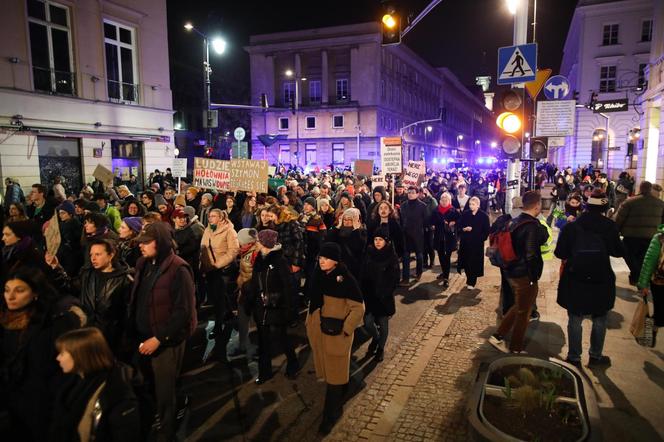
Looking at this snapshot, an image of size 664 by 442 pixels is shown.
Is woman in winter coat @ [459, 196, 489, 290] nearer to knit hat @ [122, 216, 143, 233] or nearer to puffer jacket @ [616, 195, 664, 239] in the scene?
puffer jacket @ [616, 195, 664, 239]

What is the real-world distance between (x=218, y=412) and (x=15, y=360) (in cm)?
204

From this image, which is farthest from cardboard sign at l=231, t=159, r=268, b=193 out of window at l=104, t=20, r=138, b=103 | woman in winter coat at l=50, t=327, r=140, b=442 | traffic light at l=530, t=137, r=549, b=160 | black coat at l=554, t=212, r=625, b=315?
window at l=104, t=20, r=138, b=103

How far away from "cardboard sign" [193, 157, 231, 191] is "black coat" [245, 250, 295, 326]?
5.94 metres

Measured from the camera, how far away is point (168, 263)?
424 centimetres

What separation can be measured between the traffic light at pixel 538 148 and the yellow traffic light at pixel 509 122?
0.77 metres

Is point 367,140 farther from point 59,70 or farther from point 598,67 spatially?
point 59,70

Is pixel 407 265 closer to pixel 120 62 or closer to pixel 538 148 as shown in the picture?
pixel 538 148

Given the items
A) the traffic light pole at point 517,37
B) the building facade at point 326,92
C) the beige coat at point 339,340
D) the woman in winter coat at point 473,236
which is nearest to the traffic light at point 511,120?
the traffic light pole at point 517,37

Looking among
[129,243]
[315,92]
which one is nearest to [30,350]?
[129,243]

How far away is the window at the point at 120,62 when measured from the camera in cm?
1920

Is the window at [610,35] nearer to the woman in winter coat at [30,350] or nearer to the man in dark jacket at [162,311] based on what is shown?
the man in dark jacket at [162,311]

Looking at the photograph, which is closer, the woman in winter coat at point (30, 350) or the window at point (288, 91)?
the woman in winter coat at point (30, 350)

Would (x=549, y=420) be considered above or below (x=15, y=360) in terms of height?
below

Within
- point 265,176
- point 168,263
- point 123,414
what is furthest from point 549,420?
point 265,176
